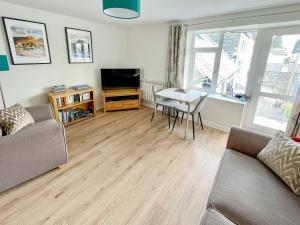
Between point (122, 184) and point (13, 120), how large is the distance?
54.2 inches

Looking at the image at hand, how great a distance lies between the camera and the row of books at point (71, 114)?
3.09 metres

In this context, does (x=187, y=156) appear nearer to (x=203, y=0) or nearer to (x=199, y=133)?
(x=199, y=133)

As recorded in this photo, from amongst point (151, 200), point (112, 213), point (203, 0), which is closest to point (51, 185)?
point (112, 213)

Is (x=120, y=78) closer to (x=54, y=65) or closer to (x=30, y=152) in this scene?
(x=54, y=65)

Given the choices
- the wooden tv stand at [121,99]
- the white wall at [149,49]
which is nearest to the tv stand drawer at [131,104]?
the wooden tv stand at [121,99]

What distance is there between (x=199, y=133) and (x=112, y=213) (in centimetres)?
211

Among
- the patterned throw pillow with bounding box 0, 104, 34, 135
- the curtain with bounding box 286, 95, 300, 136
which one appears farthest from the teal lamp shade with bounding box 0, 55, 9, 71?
the curtain with bounding box 286, 95, 300, 136

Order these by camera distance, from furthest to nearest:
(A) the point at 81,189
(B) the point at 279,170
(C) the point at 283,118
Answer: (C) the point at 283,118
(A) the point at 81,189
(B) the point at 279,170

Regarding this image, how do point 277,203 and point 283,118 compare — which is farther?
point 283,118

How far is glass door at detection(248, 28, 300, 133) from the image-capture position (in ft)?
8.14

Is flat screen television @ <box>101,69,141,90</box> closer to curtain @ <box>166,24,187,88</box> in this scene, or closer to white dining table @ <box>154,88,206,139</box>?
curtain @ <box>166,24,187,88</box>

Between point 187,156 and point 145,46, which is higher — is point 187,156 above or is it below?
below

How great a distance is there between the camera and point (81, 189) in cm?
171

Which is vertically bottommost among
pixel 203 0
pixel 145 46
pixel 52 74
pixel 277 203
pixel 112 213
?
pixel 112 213
